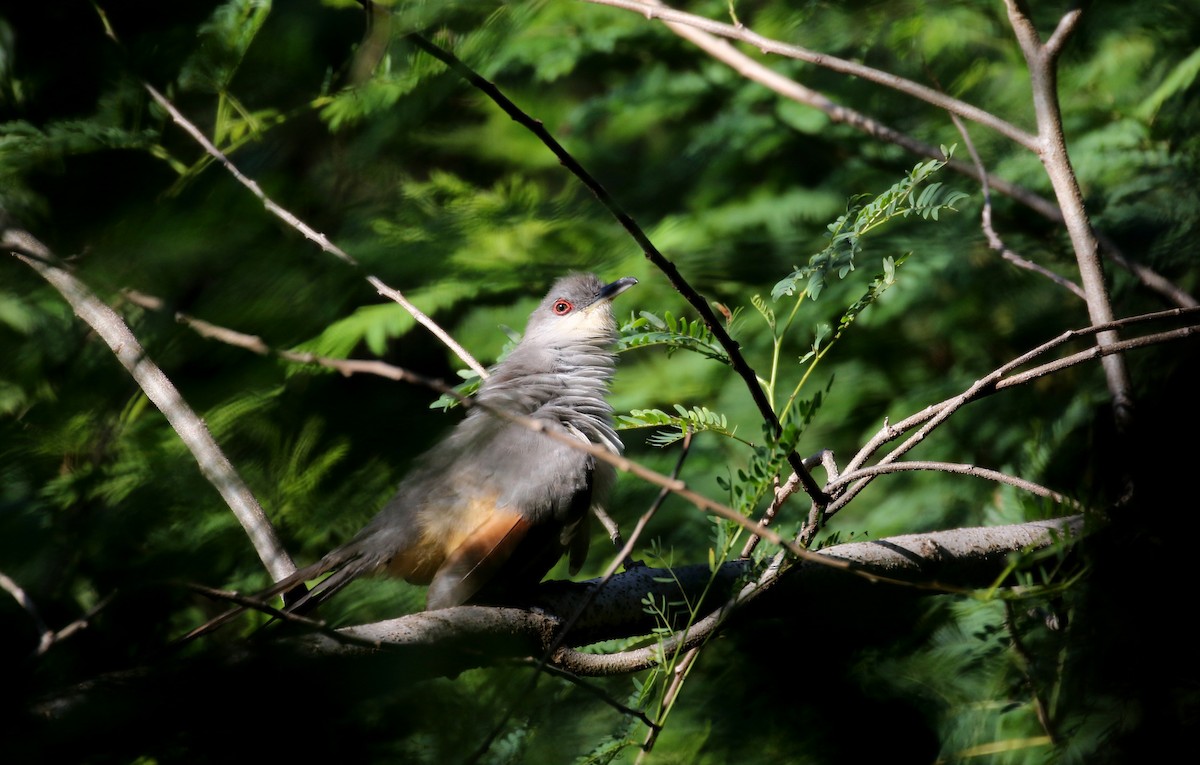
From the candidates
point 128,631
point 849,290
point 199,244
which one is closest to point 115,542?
point 128,631

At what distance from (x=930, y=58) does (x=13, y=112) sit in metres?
4.75

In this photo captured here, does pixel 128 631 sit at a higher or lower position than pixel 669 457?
higher

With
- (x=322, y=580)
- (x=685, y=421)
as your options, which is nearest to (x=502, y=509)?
(x=322, y=580)

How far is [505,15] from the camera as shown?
144 cm

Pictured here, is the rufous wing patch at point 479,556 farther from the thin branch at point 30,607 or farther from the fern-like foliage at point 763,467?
the thin branch at point 30,607

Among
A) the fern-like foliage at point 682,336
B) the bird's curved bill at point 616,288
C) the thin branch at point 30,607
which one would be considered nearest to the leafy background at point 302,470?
the thin branch at point 30,607

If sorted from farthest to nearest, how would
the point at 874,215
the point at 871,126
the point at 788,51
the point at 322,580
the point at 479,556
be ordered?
the point at 871,126 → the point at 479,556 → the point at 788,51 → the point at 322,580 → the point at 874,215

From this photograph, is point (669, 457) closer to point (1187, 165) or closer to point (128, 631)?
point (1187, 165)

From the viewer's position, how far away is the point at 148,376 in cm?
123

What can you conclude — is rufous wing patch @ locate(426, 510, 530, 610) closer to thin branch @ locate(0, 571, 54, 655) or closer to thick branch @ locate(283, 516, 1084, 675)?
thick branch @ locate(283, 516, 1084, 675)

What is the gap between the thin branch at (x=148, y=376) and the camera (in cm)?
116

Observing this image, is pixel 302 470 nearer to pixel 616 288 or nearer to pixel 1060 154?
pixel 1060 154

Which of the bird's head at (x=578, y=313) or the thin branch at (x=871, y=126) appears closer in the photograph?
the thin branch at (x=871, y=126)

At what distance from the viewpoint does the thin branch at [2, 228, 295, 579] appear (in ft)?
3.79
